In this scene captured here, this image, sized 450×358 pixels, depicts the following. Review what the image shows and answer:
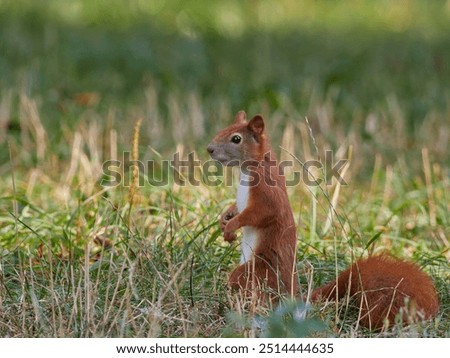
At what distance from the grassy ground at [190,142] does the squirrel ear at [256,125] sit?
379 mm

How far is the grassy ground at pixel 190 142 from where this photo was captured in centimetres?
426

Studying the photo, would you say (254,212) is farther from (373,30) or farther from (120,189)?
(373,30)

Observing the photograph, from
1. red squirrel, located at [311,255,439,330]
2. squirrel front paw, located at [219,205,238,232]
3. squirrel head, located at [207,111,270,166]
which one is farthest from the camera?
squirrel front paw, located at [219,205,238,232]

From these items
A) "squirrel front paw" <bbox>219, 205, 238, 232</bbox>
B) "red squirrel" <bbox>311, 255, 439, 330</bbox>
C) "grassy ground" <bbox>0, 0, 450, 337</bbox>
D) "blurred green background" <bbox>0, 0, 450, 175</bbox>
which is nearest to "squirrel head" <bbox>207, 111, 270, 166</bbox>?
"squirrel front paw" <bbox>219, 205, 238, 232</bbox>

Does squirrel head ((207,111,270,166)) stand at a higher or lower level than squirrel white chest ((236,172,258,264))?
higher

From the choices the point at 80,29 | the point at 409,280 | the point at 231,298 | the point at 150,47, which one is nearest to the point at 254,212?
the point at 231,298

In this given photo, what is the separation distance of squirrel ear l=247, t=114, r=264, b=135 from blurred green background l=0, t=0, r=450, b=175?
2760mm

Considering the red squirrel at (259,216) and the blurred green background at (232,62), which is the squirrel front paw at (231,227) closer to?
the red squirrel at (259,216)

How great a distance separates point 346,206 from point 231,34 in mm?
4587

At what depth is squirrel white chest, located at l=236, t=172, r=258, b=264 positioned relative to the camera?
4.29 metres

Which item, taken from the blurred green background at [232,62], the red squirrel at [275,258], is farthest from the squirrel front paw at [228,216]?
the blurred green background at [232,62]

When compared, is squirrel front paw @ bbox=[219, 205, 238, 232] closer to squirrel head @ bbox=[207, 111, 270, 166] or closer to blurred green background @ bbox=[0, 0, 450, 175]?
squirrel head @ bbox=[207, 111, 270, 166]

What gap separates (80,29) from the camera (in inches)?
399

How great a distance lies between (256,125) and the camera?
4.29 m
